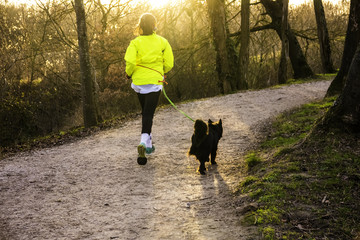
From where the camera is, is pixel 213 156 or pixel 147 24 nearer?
pixel 147 24

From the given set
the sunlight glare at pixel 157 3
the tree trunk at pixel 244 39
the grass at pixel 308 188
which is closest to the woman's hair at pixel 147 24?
the grass at pixel 308 188

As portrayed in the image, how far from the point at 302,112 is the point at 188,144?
2.71m

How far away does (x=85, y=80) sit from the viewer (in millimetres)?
10805

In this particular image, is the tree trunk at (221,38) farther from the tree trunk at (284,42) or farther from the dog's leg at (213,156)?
the dog's leg at (213,156)

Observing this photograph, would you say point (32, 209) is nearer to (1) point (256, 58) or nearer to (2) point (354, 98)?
(2) point (354, 98)

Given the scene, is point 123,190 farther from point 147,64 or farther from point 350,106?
point 350,106

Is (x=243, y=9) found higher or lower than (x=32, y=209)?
higher

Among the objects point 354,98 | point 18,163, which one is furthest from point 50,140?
point 354,98

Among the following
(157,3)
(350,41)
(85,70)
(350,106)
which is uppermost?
(157,3)

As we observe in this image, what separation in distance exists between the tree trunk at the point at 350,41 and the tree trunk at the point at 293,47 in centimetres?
586

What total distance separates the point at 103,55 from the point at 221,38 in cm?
569

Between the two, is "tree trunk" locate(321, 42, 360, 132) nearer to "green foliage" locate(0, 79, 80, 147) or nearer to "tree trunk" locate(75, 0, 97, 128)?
"tree trunk" locate(75, 0, 97, 128)

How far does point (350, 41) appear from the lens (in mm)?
8562

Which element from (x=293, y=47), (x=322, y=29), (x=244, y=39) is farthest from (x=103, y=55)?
(x=322, y=29)
